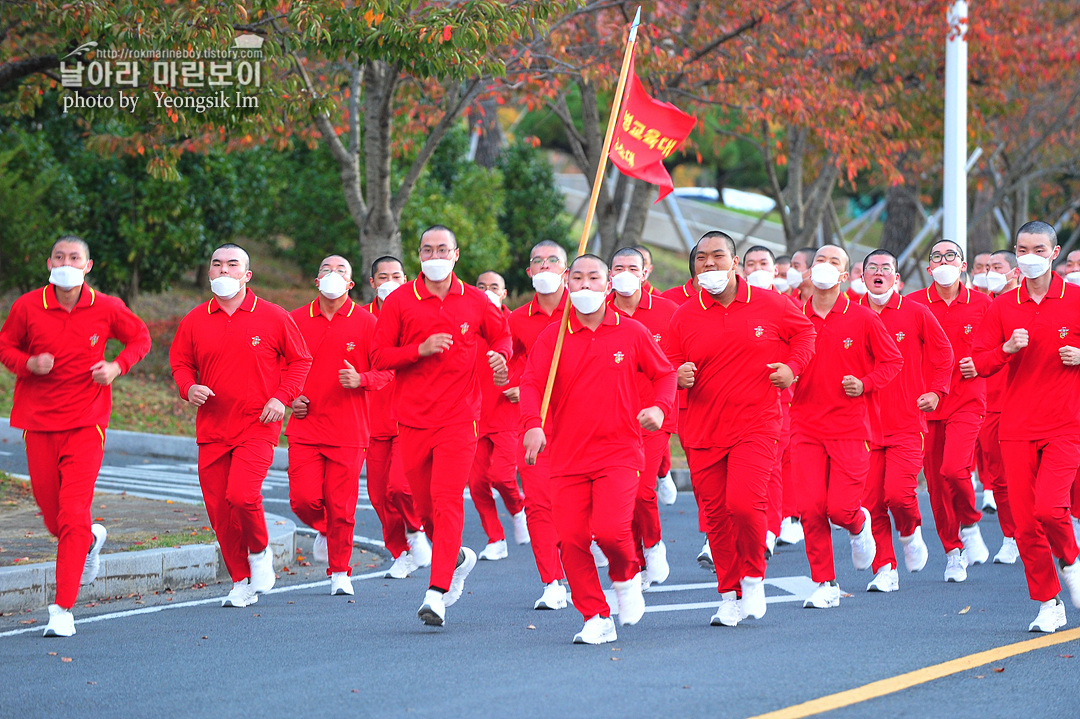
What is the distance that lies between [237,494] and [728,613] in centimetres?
306

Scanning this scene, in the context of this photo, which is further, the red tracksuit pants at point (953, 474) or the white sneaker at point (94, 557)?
the red tracksuit pants at point (953, 474)

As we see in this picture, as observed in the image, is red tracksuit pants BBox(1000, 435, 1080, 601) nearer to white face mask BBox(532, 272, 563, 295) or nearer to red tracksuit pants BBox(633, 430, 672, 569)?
red tracksuit pants BBox(633, 430, 672, 569)

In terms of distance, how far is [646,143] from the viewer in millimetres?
9484

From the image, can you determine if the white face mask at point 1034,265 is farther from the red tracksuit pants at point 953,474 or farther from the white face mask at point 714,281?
the red tracksuit pants at point 953,474

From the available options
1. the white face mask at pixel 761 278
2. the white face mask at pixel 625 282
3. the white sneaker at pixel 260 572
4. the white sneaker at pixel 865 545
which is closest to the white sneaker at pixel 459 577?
the white sneaker at pixel 260 572

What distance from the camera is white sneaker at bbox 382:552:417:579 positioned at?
9.85 meters

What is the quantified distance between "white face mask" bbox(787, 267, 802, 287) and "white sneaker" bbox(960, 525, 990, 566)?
290 centimetres

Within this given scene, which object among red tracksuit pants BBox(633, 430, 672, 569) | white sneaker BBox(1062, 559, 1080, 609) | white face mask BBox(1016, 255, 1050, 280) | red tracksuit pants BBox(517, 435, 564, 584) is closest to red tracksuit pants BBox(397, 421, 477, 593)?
red tracksuit pants BBox(517, 435, 564, 584)

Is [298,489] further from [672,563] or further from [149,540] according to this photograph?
[672,563]

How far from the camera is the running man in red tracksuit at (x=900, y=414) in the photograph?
30.1 ft

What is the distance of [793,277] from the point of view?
1229 centimetres

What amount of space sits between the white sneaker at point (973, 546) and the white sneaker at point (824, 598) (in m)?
2.26

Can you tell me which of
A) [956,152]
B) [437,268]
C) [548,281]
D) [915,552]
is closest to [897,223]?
[956,152]

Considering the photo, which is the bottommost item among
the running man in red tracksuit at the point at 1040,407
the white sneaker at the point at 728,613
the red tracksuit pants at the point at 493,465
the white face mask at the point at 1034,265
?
the white sneaker at the point at 728,613
